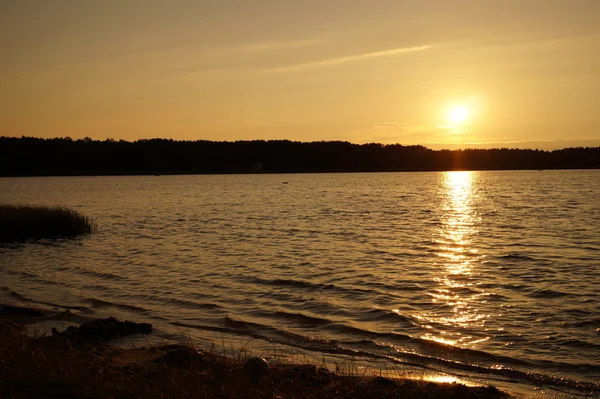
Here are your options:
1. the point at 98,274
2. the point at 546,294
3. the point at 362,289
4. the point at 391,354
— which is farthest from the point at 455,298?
the point at 98,274

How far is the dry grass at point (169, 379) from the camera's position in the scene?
287 inches

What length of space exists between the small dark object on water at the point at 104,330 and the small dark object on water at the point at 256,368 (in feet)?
14.8

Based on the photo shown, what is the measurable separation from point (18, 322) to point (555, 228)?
3292cm

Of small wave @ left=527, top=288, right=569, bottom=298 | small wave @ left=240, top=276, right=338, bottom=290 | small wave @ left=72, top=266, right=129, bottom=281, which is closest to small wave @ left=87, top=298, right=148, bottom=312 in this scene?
small wave @ left=72, top=266, right=129, bottom=281

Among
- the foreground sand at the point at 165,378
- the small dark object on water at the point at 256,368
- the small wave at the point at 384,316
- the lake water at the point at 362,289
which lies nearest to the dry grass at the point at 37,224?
the lake water at the point at 362,289

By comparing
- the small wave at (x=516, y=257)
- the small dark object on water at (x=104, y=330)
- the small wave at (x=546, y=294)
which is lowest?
the small wave at (x=516, y=257)

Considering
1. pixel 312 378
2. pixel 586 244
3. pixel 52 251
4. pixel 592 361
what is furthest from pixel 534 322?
pixel 52 251

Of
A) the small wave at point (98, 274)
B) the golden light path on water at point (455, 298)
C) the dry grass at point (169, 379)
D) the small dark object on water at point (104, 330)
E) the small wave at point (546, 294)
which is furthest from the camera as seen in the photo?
the small wave at point (98, 274)

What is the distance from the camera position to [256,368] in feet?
31.4

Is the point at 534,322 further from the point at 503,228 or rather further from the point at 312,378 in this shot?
the point at 503,228

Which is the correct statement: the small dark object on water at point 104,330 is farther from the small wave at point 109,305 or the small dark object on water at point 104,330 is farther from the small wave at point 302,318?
the small wave at point 302,318

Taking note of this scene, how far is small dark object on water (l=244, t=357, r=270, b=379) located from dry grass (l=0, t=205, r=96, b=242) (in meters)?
28.2

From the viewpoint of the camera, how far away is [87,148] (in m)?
185

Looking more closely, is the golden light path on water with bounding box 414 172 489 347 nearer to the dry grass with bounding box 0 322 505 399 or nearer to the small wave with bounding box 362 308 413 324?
the small wave with bounding box 362 308 413 324
